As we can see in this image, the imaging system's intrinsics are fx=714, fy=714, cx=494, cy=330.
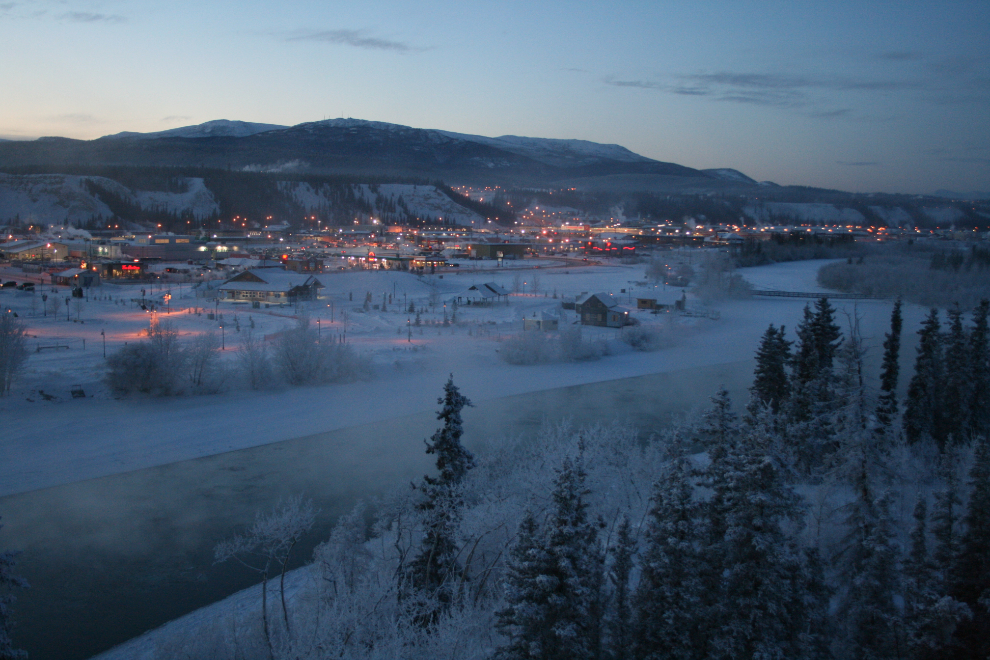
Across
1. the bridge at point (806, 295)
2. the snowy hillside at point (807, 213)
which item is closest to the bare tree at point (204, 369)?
the bridge at point (806, 295)

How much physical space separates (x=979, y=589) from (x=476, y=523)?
2824 millimetres

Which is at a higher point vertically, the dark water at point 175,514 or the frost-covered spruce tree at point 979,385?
the frost-covered spruce tree at point 979,385

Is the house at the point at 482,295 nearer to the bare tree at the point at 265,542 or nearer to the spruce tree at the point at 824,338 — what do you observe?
the spruce tree at the point at 824,338

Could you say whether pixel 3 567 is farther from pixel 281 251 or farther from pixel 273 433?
pixel 281 251

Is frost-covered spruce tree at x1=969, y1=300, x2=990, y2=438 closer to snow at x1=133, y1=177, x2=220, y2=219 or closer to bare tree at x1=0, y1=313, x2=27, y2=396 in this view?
bare tree at x1=0, y1=313, x2=27, y2=396

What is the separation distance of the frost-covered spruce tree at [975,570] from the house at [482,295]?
14.7 meters

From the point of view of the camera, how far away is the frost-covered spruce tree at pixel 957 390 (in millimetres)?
7832

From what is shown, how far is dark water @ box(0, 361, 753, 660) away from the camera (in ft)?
16.1

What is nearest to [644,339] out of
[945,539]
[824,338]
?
[824,338]

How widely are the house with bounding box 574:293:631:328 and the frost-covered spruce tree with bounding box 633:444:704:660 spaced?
11834 millimetres

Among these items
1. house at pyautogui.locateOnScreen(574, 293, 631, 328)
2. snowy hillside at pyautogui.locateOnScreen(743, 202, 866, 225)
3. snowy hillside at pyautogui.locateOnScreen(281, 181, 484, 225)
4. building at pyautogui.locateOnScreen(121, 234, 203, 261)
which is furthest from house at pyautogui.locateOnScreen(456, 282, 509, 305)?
snowy hillside at pyautogui.locateOnScreen(743, 202, 866, 225)

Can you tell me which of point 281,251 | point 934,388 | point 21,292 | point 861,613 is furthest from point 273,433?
point 281,251

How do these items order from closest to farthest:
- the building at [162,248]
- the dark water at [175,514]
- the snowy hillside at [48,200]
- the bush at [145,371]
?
the dark water at [175,514] < the bush at [145,371] < the building at [162,248] < the snowy hillside at [48,200]

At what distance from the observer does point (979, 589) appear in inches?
148
